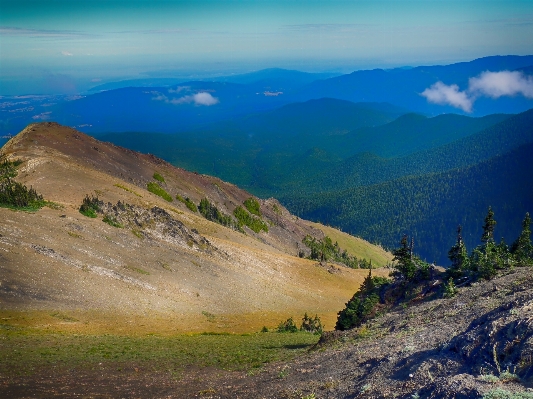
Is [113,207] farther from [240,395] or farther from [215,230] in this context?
[240,395]

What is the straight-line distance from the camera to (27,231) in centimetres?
6381

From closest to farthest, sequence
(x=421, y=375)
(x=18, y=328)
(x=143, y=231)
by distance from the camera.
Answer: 1. (x=421, y=375)
2. (x=18, y=328)
3. (x=143, y=231)

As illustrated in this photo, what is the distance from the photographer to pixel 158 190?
427 ft

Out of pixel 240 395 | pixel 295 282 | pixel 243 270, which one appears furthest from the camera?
pixel 295 282

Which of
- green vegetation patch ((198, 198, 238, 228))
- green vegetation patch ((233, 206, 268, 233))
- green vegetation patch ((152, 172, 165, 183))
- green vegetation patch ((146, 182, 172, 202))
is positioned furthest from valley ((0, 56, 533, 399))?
green vegetation patch ((233, 206, 268, 233))

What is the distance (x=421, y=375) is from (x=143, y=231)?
7290 centimetres

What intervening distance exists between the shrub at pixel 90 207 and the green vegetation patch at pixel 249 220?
7031 centimetres

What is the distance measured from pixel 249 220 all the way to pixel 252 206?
1669 cm

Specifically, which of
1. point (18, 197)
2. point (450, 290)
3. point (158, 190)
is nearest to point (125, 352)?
point (450, 290)

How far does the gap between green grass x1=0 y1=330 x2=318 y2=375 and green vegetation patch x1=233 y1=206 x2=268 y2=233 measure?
344ft

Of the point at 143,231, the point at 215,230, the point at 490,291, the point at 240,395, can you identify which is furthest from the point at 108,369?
the point at 215,230

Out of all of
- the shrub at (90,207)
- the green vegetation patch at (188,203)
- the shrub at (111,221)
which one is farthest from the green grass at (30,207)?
the green vegetation patch at (188,203)

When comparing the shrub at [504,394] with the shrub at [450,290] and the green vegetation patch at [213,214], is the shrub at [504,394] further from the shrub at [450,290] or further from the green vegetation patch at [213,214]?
the green vegetation patch at [213,214]

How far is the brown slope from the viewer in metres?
55.2
